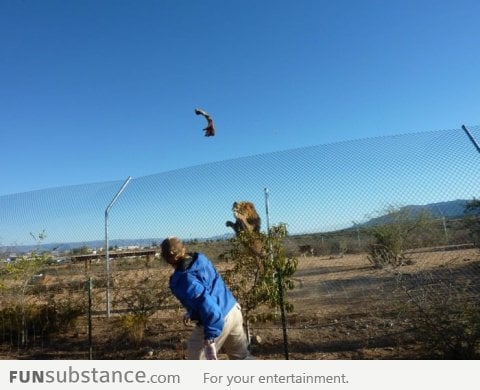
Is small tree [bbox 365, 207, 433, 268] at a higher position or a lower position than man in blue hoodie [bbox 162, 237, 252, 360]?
higher

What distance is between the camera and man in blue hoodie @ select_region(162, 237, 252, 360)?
3297 millimetres

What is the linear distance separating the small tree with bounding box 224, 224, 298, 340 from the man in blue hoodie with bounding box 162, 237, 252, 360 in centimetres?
178

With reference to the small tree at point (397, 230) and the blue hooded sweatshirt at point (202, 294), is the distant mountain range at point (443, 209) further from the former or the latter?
the blue hooded sweatshirt at point (202, 294)

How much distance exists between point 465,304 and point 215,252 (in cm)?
305

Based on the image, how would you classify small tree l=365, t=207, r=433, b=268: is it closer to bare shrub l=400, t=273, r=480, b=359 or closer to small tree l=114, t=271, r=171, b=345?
bare shrub l=400, t=273, r=480, b=359

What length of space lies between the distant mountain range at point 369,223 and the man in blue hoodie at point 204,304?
2222mm

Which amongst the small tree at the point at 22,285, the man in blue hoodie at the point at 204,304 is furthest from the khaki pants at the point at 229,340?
the small tree at the point at 22,285

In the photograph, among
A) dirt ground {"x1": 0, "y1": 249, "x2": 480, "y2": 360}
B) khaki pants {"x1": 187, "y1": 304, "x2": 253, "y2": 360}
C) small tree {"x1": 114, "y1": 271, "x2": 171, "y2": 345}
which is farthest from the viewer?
small tree {"x1": 114, "y1": 271, "x2": 171, "y2": 345}
